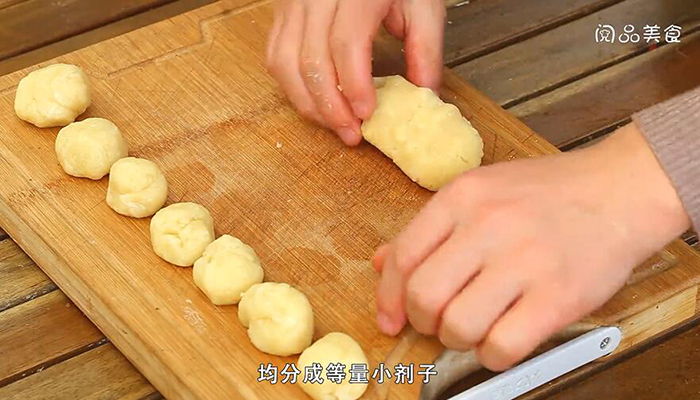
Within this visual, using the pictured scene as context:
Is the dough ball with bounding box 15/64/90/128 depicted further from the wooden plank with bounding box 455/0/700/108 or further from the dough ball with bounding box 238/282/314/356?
the wooden plank with bounding box 455/0/700/108

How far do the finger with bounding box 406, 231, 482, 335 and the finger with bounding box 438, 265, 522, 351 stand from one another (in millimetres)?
11

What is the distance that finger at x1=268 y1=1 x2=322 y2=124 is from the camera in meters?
1.70

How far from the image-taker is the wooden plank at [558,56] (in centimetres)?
197

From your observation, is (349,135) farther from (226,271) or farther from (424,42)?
(226,271)

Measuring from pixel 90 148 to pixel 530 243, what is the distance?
715mm

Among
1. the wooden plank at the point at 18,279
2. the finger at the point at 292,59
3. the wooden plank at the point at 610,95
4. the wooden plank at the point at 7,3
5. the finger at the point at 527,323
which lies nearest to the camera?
the finger at the point at 527,323

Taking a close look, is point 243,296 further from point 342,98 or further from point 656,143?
point 656,143

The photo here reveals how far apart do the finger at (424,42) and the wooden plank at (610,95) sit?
235 mm

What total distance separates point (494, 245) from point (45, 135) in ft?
2.75

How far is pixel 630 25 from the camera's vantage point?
2096mm

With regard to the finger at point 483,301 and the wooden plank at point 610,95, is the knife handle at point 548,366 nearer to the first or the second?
the finger at point 483,301

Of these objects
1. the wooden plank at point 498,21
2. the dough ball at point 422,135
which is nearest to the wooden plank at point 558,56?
the wooden plank at point 498,21

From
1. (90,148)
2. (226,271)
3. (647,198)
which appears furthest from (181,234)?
(647,198)

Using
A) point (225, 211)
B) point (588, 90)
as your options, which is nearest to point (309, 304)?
point (225, 211)
